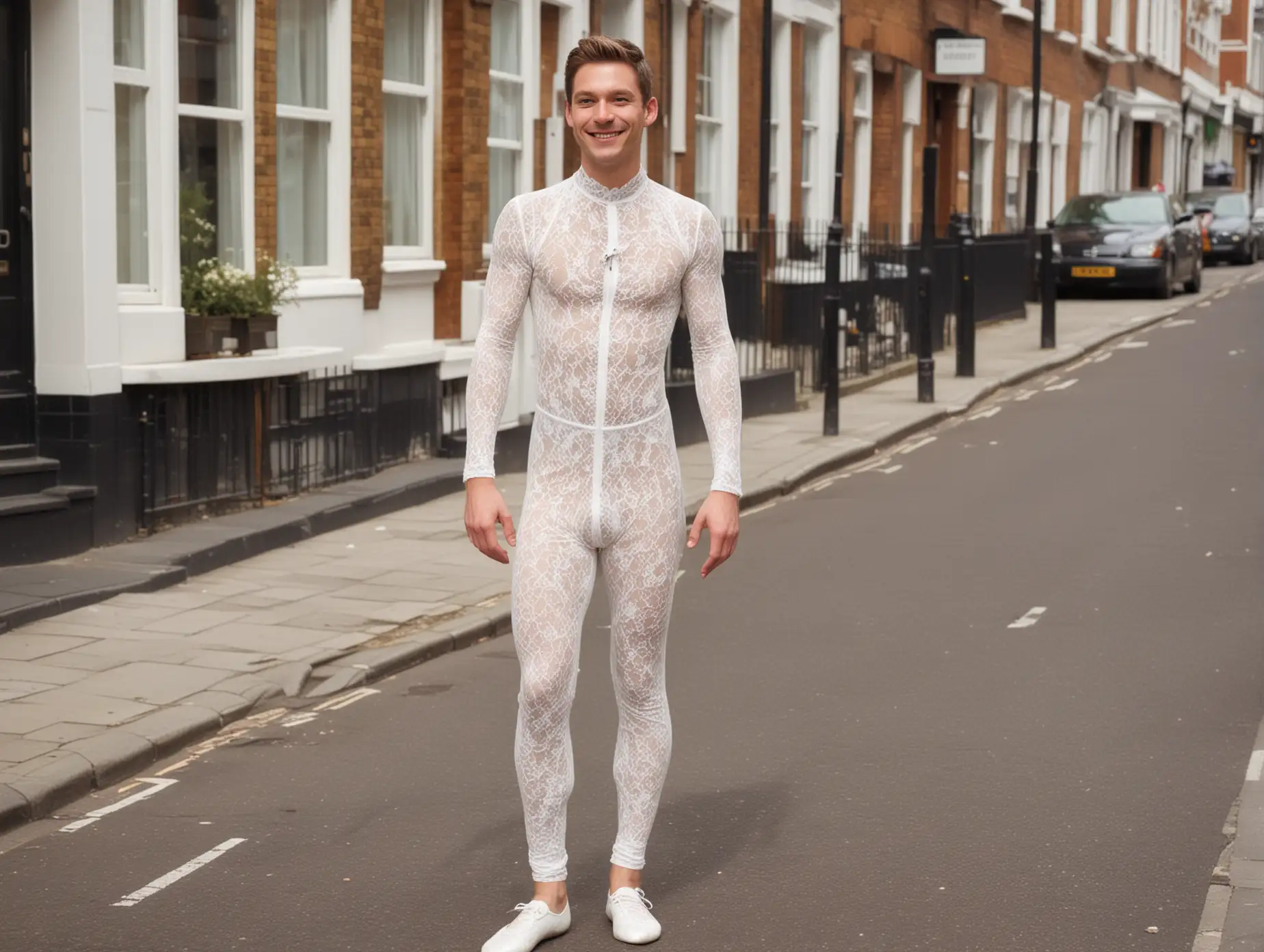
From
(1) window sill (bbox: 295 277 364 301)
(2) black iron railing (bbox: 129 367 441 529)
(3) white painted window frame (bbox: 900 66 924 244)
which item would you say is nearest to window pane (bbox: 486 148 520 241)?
(2) black iron railing (bbox: 129 367 441 529)

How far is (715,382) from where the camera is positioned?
16.3 feet

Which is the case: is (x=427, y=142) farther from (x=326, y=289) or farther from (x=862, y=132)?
(x=862, y=132)

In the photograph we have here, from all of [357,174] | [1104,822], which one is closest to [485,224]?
[357,174]

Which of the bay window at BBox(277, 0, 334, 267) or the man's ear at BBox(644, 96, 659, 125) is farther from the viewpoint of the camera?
the bay window at BBox(277, 0, 334, 267)

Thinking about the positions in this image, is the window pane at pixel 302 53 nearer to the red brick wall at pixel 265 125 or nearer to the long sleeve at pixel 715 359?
the red brick wall at pixel 265 125

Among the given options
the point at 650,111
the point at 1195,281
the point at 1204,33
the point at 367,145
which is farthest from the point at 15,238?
the point at 1204,33

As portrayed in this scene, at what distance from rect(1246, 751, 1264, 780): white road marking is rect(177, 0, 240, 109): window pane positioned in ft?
23.4

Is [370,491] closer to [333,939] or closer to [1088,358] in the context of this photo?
[333,939]

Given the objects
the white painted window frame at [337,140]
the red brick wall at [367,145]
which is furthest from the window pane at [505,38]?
the white painted window frame at [337,140]

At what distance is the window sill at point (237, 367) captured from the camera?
10.4 m

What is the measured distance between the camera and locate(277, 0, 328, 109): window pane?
12617mm

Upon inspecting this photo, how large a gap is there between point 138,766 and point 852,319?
14408 mm

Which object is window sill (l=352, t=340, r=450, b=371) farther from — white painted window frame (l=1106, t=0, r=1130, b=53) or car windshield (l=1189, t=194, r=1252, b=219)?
car windshield (l=1189, t=194, r=1252, b=219)

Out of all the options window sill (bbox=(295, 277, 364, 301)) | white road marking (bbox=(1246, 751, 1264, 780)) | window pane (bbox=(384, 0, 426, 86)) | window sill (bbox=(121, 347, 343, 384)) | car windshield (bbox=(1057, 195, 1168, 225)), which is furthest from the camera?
car windshield (bbox=(1057, 195, 1168, 225))
